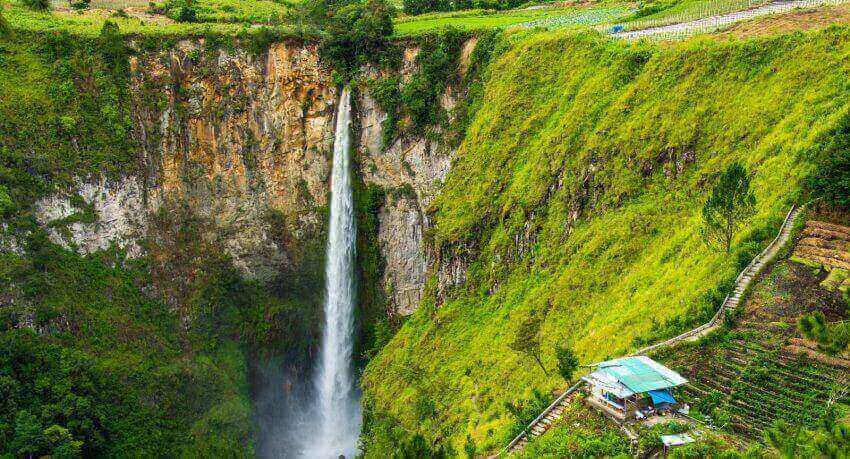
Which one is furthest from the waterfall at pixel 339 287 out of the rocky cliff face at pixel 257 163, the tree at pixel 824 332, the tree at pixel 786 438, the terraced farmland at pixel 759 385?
the tree at pixel 786 438

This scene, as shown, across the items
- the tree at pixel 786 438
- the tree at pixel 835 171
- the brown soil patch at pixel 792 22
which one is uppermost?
the brown soil patch at pixel 792 22

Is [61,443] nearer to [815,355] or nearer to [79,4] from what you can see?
[79,4]

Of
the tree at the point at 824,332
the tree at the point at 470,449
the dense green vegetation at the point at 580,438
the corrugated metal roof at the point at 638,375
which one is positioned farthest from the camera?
the tree at the point at 470,449

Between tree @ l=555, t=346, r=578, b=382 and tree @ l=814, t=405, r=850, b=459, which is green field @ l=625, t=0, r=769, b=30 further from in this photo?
tree @ l=814, t=405, r=850, b=459

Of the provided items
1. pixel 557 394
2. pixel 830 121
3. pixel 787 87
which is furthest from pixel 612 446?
pixel 787 87

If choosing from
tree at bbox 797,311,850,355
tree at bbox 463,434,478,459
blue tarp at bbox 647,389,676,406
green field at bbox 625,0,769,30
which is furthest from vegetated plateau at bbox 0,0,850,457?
blue tarp at bbox 647,389,676,406

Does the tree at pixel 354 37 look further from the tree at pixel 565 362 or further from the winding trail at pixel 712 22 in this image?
the tree at pixel 565 362
